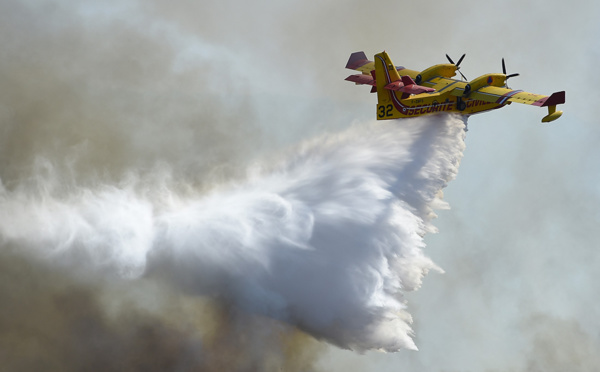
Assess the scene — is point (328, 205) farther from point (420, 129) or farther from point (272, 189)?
point (420, 129)

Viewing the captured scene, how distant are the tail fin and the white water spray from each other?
10.6ft

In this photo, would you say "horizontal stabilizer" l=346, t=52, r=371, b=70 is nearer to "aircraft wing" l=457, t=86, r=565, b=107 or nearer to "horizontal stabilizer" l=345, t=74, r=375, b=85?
"horizontal stabilizer" l=345, t=74, r=375, b=85

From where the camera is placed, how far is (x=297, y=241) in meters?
37.7

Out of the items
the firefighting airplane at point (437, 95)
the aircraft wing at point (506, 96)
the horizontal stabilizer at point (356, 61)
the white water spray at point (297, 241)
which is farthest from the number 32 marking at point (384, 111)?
the horizontal stabilizer at point (356, 61)

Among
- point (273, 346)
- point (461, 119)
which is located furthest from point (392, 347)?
point (461, 119)

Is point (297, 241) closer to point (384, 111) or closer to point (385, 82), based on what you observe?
point (384, 111)

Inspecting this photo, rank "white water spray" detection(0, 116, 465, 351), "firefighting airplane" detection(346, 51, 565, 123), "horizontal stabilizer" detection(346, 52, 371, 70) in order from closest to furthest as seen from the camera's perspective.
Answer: "white water spray" detection(0, 116, 465, 351) < "firefighting airplane" detection(346, 51, 565, 123) < "horizontal stabilizer" detection(346, 52, 371, 70)

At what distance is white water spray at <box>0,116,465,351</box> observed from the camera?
119ft

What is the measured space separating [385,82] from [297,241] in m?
9.94

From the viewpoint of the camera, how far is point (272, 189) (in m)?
39.5

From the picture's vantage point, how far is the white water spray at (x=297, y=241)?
36.4m

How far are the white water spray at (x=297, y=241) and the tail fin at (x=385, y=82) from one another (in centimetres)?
322

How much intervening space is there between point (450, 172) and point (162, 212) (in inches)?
558

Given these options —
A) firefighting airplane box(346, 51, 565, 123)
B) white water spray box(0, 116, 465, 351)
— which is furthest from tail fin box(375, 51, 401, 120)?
white water spray box(0, 116, 465, 351)
